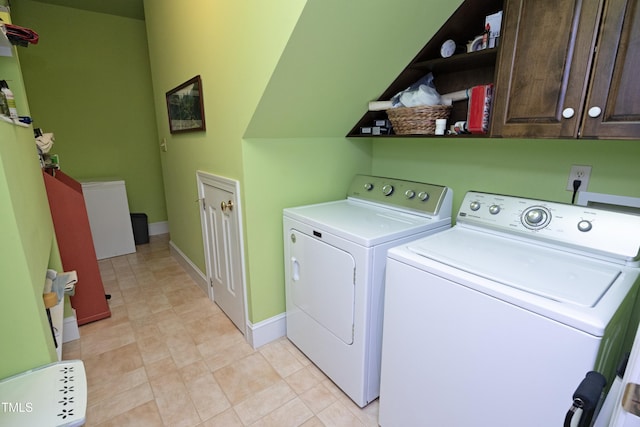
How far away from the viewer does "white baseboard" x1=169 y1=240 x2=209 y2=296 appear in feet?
9.11

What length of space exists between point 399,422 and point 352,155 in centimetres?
160

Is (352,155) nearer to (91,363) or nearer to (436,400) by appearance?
(436,400)

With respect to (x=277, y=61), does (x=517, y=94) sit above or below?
below

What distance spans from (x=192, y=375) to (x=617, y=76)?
237cm

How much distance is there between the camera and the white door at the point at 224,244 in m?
2.03

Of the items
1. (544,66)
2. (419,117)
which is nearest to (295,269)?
(419,117)

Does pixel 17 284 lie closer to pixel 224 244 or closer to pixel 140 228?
pixel 224 244

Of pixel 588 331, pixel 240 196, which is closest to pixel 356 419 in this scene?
pixel 588 331

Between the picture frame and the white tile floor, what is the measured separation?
1.46 m

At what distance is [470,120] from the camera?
144cm

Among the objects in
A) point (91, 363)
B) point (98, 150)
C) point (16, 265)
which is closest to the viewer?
point (16, 265)

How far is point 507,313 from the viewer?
95cm

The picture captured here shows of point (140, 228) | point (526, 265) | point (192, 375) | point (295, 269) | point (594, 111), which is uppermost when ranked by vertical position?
point (594, 111)

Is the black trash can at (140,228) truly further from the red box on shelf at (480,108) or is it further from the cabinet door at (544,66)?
the cabinet door at (544,66)
